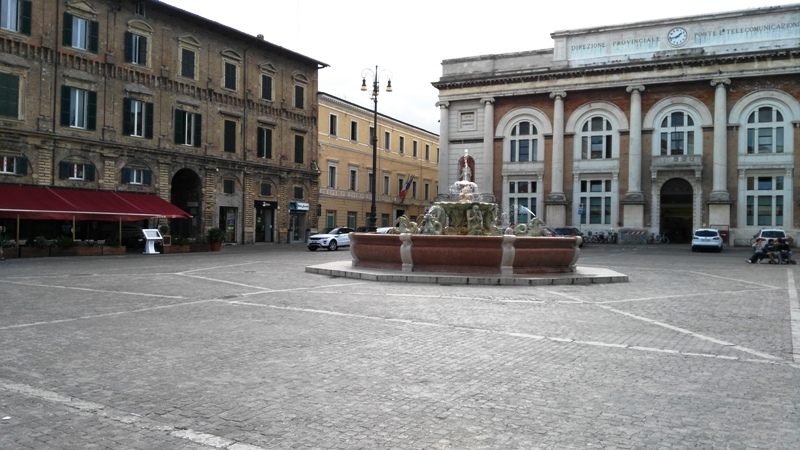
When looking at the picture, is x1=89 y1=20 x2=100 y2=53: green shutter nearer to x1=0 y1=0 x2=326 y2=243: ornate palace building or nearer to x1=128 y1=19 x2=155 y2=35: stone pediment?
x1=0 y1=0 x2=326 y2=243: ornate palace building

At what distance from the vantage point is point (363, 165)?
176ft

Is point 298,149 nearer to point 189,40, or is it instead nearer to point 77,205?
point 189,40

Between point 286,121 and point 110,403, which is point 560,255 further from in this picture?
point 286,121

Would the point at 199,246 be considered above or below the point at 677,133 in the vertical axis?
below

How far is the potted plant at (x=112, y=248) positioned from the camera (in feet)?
90.8

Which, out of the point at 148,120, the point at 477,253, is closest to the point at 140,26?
the point at 148,120

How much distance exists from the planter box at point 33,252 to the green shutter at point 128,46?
12236 millimetres

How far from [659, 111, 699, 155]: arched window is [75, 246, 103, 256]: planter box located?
40.2 m

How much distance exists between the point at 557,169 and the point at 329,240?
2337 cm

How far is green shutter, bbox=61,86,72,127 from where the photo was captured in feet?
95.1

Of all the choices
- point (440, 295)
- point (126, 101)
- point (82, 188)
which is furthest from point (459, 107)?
point (440, 295)

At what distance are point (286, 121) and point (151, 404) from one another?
39.3m

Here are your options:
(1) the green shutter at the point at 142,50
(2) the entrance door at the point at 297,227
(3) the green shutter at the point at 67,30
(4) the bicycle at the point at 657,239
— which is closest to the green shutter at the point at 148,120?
(1) the green shutter at the point at 142,50

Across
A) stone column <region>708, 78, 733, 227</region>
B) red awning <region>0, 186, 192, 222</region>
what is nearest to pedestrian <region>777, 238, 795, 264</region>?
stone column <region>708, 78, 733, 227</region>
